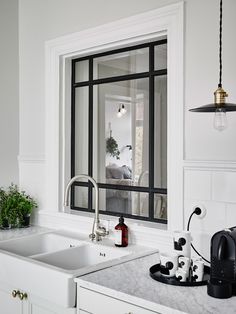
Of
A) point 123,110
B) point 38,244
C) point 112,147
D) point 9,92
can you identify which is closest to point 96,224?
point 38,244

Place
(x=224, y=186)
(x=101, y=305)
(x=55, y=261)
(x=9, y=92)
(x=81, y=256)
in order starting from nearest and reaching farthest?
(x=101, y=305) → (x=224, y=186) → (x=55, y=261) → (x=81, y=256) → (x=9, y=92)

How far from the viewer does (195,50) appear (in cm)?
204

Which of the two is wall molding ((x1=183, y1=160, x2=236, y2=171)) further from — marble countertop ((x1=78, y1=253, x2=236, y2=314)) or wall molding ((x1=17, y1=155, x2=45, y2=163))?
wall molding ((x1=17, y1=155, x2=45, y2=163))

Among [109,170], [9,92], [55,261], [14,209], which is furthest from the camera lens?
[9,92]

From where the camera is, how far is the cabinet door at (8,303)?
80.8 inches

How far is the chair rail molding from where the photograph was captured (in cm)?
210

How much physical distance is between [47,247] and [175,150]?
1.09m

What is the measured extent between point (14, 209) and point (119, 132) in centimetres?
92

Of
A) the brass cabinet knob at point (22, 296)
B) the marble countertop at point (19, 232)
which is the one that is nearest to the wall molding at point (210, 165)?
the brass cabinet knob at point (22, 296)

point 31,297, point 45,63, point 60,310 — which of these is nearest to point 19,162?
point 45,63

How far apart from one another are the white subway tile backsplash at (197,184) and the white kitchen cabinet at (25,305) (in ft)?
2.67

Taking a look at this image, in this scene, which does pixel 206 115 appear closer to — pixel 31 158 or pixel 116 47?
pixel 116 47

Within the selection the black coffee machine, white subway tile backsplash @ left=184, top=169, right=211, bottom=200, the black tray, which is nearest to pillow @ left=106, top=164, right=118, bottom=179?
white subway tile backsplash @ left=184, top=169, right=211, bottom=200

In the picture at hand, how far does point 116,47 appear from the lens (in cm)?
251
